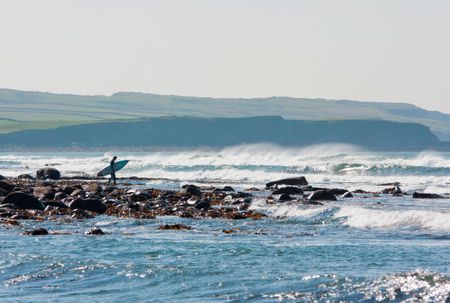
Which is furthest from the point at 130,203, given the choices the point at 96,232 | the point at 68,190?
the point at 96,232

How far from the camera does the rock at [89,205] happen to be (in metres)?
34.0

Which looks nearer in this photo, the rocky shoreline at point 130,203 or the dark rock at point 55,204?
the rocky shoreline at point 130,203

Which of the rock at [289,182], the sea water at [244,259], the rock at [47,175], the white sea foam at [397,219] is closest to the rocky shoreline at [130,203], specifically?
the sea water at [244,259]

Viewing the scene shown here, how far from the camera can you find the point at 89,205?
34.3 m

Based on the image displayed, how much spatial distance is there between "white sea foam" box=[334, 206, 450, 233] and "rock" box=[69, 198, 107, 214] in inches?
291

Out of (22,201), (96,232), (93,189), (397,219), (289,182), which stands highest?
(397,219)

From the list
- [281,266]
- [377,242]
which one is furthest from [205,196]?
[281,266]

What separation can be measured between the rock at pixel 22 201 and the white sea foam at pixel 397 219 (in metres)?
9.36

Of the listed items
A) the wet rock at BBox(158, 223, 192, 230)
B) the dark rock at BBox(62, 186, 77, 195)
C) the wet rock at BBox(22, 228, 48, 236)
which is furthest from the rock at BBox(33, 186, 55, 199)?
the wet rock at BBox(22, 228, 48, 236)

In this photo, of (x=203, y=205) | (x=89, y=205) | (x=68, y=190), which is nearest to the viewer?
(x=89, y=205)

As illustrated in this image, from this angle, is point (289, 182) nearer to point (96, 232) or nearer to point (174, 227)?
point (174, 227)

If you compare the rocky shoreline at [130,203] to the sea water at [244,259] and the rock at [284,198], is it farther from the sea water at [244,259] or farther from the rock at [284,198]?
the sea water at [244,259]

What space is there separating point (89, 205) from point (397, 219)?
32.4ft

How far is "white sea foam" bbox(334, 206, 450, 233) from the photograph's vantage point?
1144 inches
